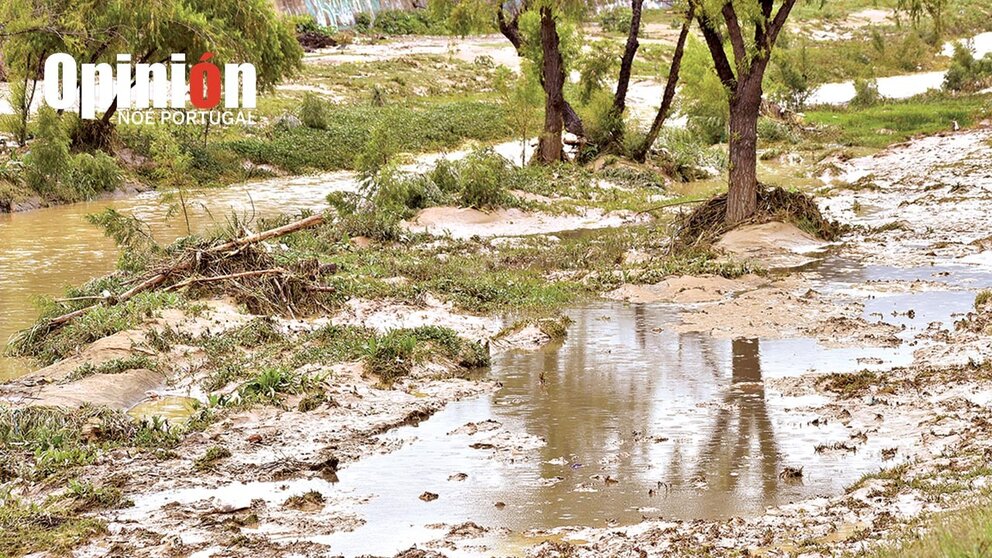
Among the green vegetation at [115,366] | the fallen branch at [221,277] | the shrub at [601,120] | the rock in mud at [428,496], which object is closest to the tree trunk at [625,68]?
the shrub at [601,120]

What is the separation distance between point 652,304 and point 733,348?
2800 mm

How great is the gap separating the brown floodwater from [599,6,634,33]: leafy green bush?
37223 mm

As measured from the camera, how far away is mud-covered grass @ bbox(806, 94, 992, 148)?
3469 centimetres

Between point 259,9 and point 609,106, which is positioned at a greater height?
point 259,9

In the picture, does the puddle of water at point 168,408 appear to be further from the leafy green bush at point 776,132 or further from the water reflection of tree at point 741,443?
the leafy green bush at point 776,132

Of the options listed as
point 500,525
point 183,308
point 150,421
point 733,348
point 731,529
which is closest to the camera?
point 731,529

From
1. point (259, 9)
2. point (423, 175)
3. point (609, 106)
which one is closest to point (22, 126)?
point (259, 9)

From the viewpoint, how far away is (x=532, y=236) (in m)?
21.9

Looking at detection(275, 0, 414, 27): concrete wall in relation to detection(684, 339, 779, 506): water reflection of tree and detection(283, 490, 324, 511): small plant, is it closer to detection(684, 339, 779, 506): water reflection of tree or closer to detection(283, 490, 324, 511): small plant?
detection(684, 339, 779, 506): water reflection of tree

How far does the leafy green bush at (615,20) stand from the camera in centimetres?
6731

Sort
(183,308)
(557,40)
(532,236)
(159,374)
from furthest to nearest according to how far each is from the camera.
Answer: (557,40)
(532,236)
(183,308)
(159,374)

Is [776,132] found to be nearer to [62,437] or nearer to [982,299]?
[982,299]

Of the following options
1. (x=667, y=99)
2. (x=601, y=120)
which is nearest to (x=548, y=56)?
(x=601, y=120)

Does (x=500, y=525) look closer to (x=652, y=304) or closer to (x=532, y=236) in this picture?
(x=652, y=304)
